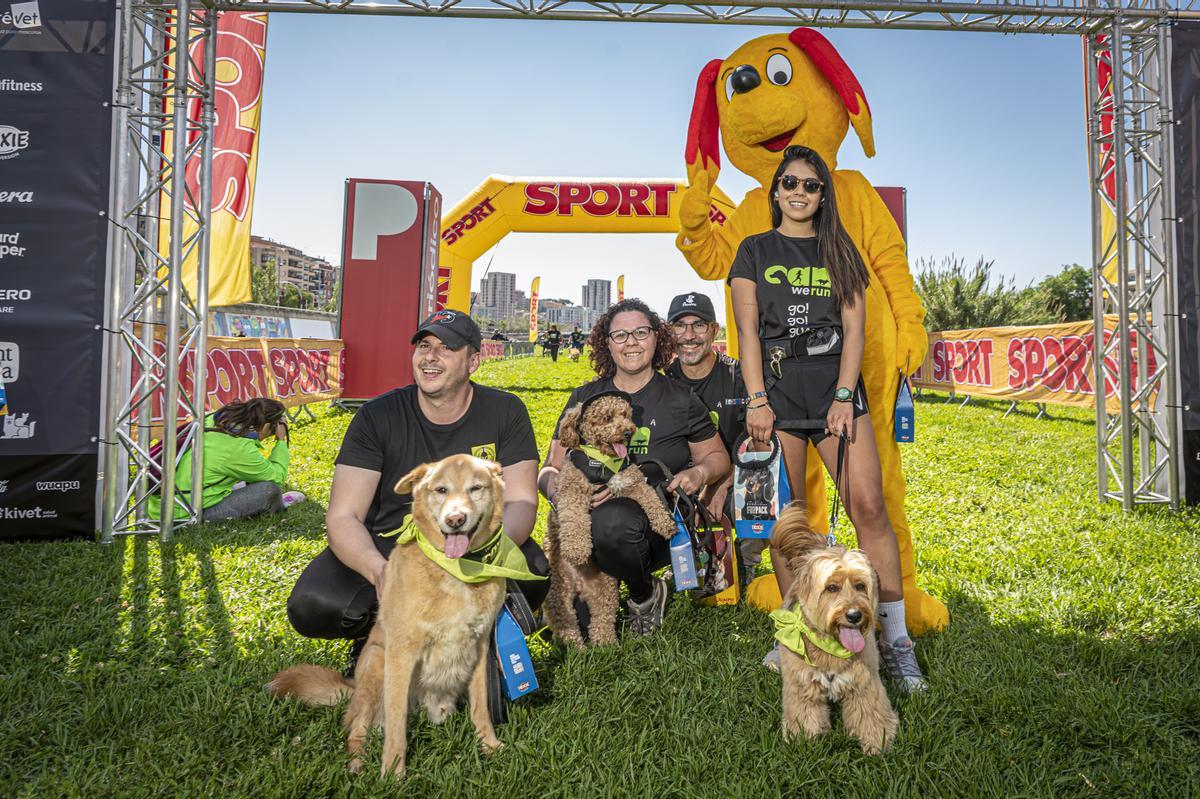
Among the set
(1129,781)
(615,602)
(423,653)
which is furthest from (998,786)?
(423,653)

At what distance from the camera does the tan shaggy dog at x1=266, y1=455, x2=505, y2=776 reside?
7.70ft

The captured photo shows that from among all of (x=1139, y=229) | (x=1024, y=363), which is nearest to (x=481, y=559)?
(x=1139, y=229)

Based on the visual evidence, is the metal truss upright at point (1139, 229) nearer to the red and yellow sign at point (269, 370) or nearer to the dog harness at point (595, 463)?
the dog harness at point (595, 463)

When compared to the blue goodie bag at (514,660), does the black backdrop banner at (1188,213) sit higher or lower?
higher

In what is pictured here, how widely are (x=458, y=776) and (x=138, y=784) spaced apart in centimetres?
110

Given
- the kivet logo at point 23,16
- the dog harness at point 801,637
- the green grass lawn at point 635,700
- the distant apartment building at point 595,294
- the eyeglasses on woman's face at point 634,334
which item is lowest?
the green grass lawn at point 635,700

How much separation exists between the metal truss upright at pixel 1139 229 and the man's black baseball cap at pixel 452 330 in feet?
19.7

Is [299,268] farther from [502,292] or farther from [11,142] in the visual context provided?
[11,142]

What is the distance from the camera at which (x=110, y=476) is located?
5.38 m

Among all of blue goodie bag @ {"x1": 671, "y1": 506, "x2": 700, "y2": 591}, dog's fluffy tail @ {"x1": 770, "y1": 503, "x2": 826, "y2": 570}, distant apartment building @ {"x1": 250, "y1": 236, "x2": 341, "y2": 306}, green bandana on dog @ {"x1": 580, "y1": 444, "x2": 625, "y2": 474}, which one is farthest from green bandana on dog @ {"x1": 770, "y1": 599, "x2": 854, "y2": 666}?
distant apartment building @ {"x1": 250, "y1": 236, "x2": 341, "y2": 306}

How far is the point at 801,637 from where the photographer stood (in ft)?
8.48

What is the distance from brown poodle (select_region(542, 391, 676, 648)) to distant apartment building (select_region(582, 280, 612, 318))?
180 metres

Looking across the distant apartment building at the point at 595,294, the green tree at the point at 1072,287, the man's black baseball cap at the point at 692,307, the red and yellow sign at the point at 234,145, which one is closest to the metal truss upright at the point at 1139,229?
the man's black baseball cap at the point at 692,307

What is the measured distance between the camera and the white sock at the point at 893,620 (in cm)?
310
